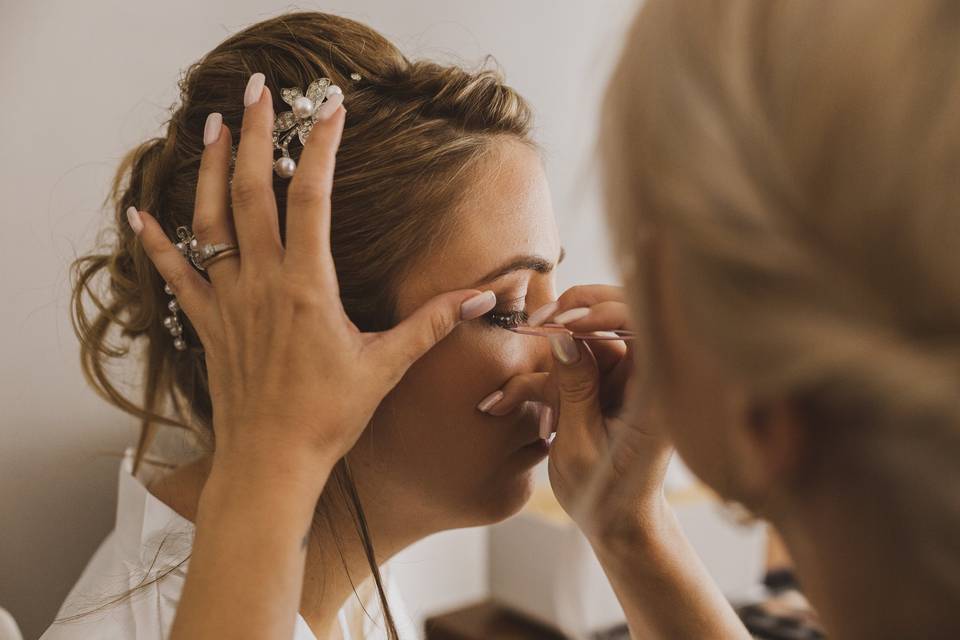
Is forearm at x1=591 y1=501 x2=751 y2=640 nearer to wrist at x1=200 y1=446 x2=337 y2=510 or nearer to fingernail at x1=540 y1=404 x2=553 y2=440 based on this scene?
fingernail at x1=540 y1=404 x2=553 y2=440

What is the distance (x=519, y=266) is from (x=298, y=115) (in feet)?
0.95

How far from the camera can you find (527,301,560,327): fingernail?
963mm

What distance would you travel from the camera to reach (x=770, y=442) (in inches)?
22.2

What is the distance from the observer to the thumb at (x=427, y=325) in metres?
0.89

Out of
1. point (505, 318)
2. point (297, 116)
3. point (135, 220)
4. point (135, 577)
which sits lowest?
point (135, 577)

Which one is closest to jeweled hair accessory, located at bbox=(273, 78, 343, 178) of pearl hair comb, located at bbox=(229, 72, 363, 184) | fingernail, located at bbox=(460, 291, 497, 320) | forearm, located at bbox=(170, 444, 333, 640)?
pearl hair comb, located at bbox=(229, 72, 363, 184)

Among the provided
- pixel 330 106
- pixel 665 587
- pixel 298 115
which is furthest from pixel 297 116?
pixel 665 587

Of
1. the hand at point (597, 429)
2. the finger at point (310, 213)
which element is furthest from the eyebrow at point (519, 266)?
the finger at point (310, 213)

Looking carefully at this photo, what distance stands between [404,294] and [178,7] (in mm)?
603

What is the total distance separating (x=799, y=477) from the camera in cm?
57

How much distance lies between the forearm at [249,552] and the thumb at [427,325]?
0.12 meters

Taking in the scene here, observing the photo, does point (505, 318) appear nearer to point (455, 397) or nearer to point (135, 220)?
point (455, 397)

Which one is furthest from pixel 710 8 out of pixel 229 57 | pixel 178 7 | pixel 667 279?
pixel 178 7

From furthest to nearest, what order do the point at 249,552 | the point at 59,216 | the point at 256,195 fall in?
the point at 59,216, the point at 256,195, the point at 249,552
